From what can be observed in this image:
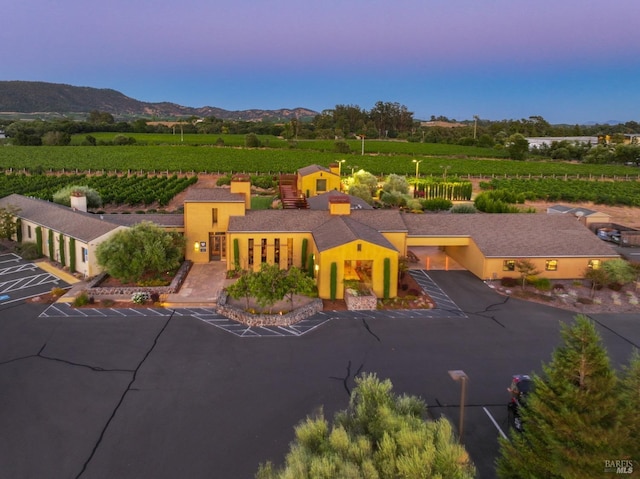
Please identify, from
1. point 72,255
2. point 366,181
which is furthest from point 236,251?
point 366,181

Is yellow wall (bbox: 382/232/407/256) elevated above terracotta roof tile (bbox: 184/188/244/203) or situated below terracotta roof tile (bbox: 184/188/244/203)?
below

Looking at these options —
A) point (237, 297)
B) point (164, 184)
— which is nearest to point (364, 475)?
point (237, 297)

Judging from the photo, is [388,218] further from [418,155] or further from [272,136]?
[272,136]

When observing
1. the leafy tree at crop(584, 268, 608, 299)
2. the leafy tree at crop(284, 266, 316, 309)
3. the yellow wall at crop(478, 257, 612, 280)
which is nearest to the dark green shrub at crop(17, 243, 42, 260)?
the leafy tree at crop(284, 266, 316, 309)

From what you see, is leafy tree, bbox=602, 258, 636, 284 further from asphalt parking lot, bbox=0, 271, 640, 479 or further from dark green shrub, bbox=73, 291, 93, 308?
dark green shrub, bbox=73, 291, 93, 308

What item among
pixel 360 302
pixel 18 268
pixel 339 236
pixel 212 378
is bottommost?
pixel 212 378

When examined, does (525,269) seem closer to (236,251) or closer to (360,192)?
(236,251)
